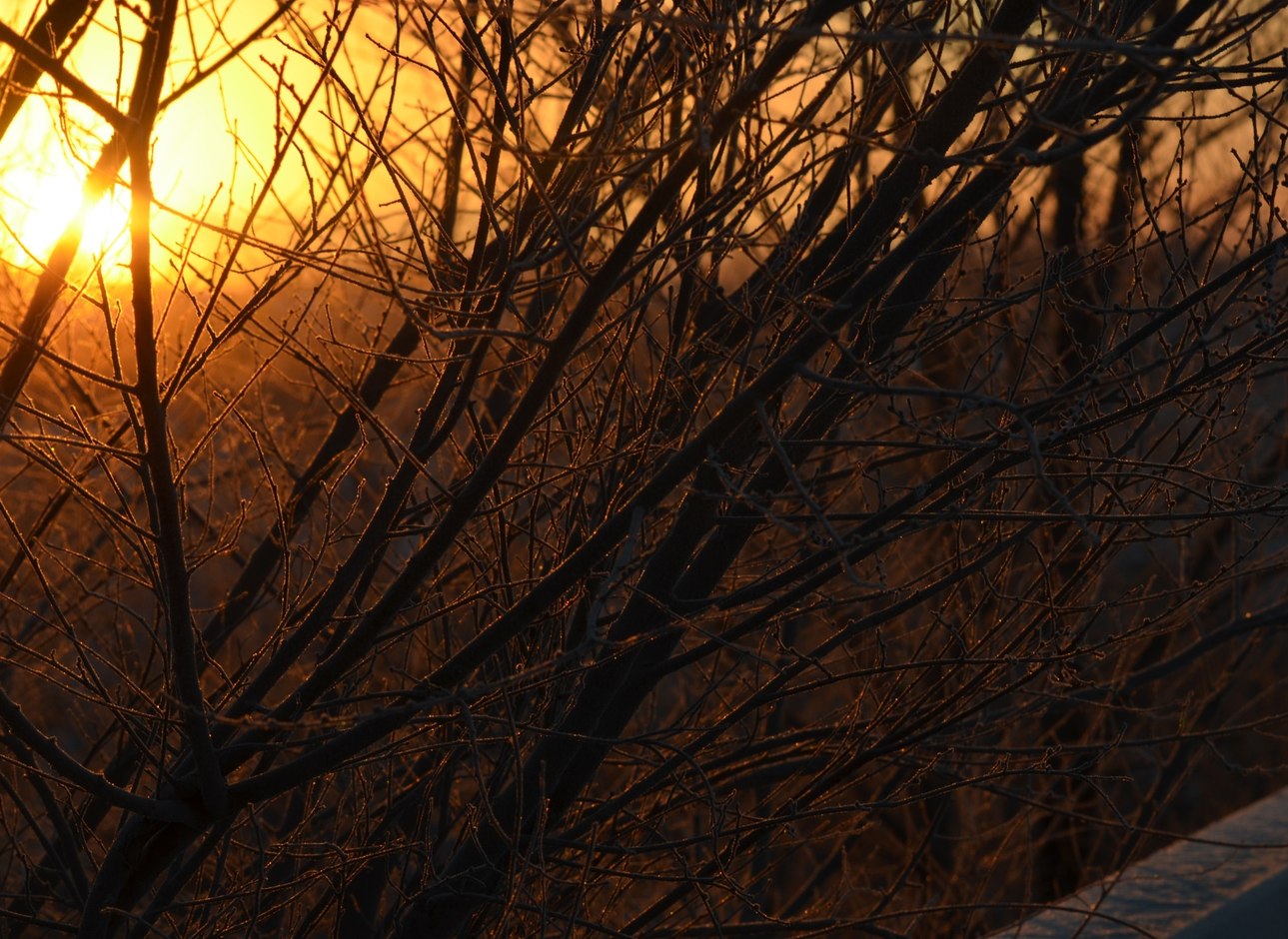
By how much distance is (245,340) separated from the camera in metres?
3.30

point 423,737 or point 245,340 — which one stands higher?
point 245,340

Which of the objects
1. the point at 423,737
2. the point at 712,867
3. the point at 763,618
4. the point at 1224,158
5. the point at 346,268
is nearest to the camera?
the point at 346,268

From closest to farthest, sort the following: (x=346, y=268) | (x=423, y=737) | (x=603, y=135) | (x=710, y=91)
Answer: (x=710, y=91) → (x=346, y=268) → (x=603, y=135) → (x=423, y=737)

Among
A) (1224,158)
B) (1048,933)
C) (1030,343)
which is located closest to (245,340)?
(1030,343)

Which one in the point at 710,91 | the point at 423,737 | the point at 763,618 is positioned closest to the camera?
the point at 710,91

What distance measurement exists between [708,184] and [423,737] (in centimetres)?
145

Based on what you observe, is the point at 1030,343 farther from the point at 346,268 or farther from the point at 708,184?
the point at 346,268

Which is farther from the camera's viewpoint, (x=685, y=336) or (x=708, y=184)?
(x=685, y=336)

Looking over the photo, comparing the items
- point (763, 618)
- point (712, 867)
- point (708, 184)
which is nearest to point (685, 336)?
point (708, 184)

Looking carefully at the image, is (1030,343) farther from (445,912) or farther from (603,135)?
(445,912)

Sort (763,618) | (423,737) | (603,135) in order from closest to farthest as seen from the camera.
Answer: (603,135) < (763,618) < (423,737)

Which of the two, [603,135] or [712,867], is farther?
[712,867]

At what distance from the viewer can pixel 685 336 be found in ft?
9.88

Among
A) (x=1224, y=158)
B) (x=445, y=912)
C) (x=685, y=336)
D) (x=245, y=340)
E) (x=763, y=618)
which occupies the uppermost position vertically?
(x=1224, y=158)
